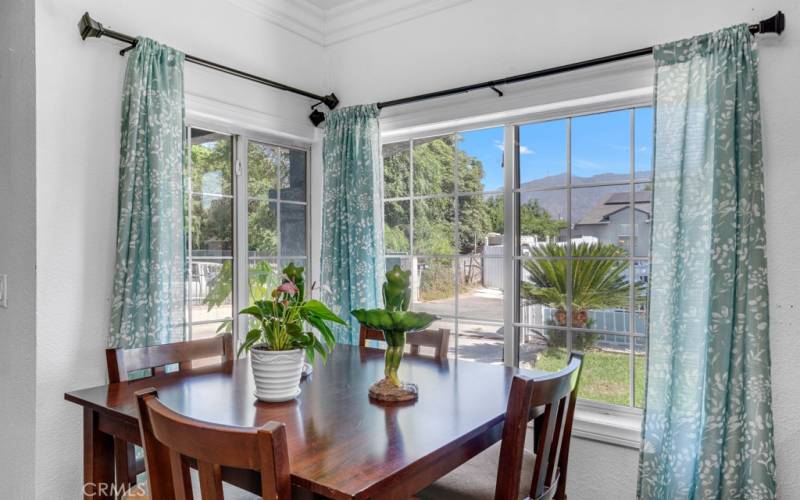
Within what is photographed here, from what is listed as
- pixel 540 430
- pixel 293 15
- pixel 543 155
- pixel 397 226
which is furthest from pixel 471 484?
pixel 293 15

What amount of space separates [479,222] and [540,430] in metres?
1.49

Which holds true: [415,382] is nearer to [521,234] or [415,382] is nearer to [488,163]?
[521,234]

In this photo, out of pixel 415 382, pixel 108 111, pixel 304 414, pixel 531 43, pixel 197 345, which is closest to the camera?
pixel 304 414

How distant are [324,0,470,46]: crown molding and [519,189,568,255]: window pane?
1093 millimetres

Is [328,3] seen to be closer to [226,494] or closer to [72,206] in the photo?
[72,206]

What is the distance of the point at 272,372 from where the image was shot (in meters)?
1.56

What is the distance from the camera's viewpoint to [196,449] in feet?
3.32

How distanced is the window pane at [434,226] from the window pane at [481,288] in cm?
15

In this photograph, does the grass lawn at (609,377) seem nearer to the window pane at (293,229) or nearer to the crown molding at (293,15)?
the window pane at (293,229)

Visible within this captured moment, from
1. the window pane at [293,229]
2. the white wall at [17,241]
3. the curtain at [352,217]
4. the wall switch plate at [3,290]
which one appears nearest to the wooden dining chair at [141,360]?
the white wall at [17,241]

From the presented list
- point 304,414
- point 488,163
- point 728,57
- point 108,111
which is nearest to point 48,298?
point 108,111

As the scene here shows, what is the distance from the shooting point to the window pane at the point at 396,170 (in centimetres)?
311

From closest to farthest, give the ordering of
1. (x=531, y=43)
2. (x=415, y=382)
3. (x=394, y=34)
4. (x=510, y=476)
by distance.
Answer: (x=510, y=476) → (x=415, y=382) → (x=531, y=43) → (x=394, y=34)

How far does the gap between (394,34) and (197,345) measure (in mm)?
2018
